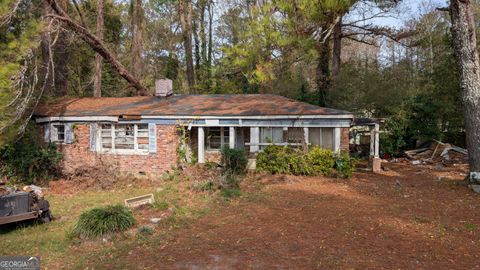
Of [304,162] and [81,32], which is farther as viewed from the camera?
[81,32]

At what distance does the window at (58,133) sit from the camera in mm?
14789

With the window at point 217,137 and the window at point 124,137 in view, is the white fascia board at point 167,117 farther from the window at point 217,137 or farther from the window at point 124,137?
the window at point 217,137

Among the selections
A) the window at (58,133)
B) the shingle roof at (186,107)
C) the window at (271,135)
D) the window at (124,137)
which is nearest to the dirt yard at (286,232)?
the window at (271,135)

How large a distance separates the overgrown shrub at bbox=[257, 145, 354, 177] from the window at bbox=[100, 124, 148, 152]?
191 inches

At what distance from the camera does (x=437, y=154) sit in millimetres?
18047

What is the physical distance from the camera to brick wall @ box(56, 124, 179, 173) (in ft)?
45.4

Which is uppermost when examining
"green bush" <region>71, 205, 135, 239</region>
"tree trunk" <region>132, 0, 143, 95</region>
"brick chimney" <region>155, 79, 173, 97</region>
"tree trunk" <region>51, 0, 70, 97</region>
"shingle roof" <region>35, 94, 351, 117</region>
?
"tree trunk" <region>132, 0, 143, 95</region>

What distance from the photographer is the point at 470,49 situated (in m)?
10.4

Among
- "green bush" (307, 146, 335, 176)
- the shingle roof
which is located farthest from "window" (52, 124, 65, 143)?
"green bush" (307, 146, 335, 176)

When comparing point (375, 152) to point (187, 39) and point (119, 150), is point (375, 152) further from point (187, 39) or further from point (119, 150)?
point (187, 39)

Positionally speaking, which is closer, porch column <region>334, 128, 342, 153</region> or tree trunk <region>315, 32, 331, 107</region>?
porch column <region>334, 128, 342, 153</region>

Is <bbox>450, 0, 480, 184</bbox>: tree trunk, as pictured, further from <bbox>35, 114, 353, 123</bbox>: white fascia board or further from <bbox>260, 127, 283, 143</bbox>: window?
<bbox>260, 127, 283, 143</bbox>: window

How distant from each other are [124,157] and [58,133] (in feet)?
10.9

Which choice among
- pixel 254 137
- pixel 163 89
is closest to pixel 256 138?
pixel 254 137
